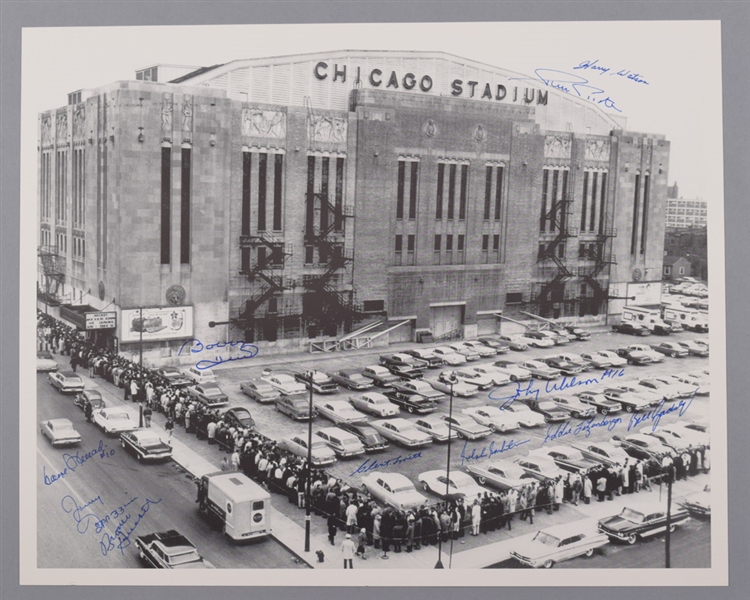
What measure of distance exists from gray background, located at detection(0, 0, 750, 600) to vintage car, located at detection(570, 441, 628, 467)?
4.02 metres

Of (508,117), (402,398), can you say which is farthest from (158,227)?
(508,117)

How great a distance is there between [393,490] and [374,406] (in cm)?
422

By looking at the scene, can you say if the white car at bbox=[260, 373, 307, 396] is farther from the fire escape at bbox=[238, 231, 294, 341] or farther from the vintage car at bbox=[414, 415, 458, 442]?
the vintage car at bbox=[414, 415, 458, 442]

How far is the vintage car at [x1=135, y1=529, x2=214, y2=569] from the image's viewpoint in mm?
24203

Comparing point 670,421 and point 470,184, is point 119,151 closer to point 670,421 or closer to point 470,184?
point 470,184

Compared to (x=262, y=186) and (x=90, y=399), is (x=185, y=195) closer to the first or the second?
(x=262, y=186)

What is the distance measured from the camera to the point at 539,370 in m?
31.4

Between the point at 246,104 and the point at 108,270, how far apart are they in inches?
332

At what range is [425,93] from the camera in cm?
3061

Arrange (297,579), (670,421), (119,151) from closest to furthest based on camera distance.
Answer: (297,579), (670,421), (119,151)

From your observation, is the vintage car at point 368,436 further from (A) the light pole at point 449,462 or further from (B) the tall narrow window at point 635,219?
(B) the tall narrow window at point 635,219
